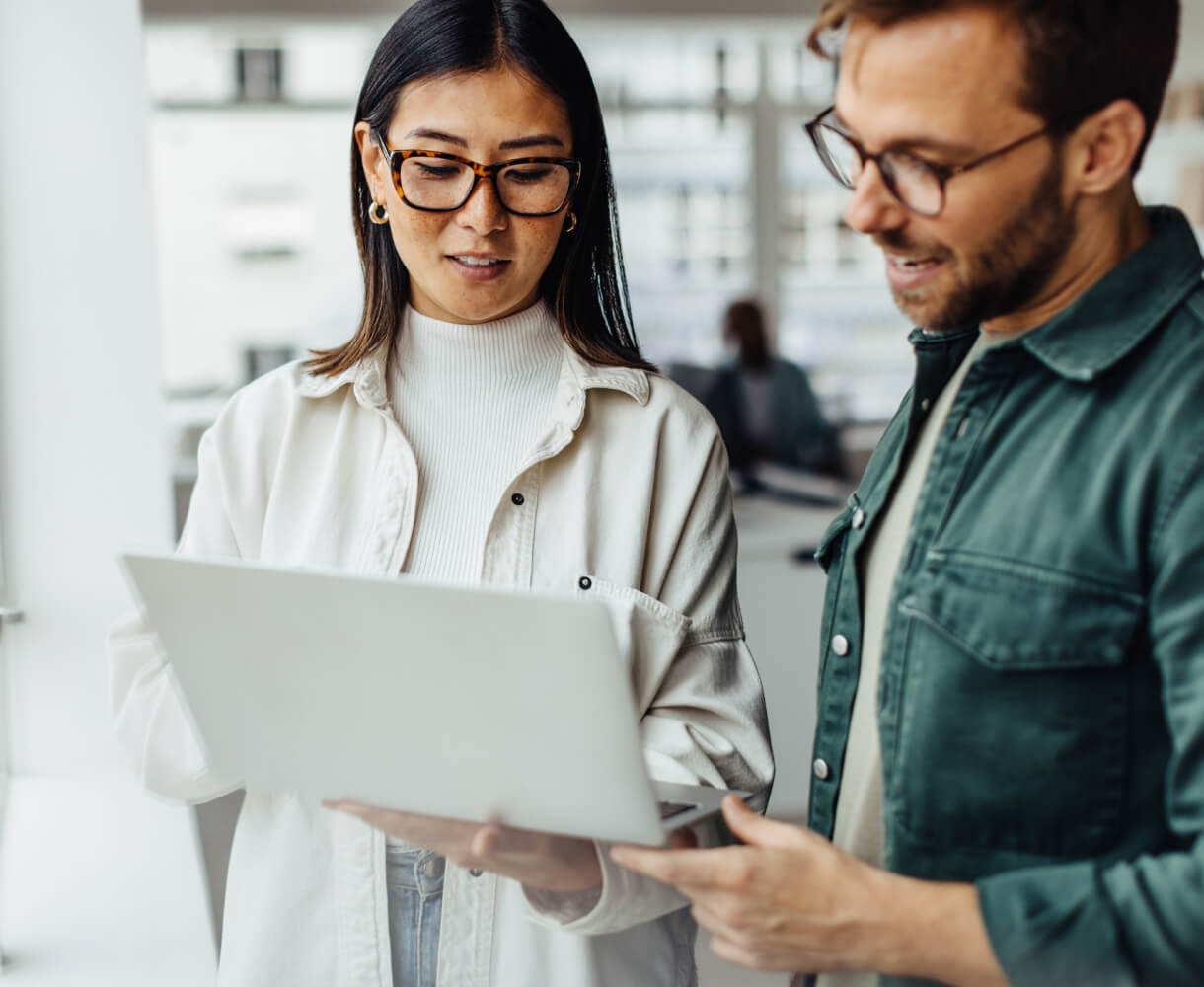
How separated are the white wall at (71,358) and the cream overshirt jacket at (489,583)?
726mm

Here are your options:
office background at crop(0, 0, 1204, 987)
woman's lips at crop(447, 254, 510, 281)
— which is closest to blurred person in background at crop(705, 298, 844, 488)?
office background at crop(0, 0, 1204, 987)

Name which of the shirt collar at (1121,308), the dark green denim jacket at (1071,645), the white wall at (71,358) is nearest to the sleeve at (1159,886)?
the dark green denim jacket at (1071,645)

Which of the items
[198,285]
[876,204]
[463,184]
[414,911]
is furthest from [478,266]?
[198,285]

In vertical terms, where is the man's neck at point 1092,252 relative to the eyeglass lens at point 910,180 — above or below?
below

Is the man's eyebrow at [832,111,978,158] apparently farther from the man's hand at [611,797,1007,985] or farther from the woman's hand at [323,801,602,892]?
the woman's hand at [323,801,602,892]

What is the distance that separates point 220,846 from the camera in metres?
2.05

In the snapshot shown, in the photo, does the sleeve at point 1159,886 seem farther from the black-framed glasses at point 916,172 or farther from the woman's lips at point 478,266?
the woman's lips at point 478,266

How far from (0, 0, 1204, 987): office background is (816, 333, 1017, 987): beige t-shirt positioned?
0.78m

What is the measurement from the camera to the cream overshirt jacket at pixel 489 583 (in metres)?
1.21

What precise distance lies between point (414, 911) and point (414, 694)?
41 centimetres

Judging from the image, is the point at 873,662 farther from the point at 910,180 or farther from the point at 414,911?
the point at 414,911

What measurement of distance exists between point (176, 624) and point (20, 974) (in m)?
0.98

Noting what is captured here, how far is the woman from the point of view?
1194mm

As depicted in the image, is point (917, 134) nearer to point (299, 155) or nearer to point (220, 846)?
point (220, 846)
